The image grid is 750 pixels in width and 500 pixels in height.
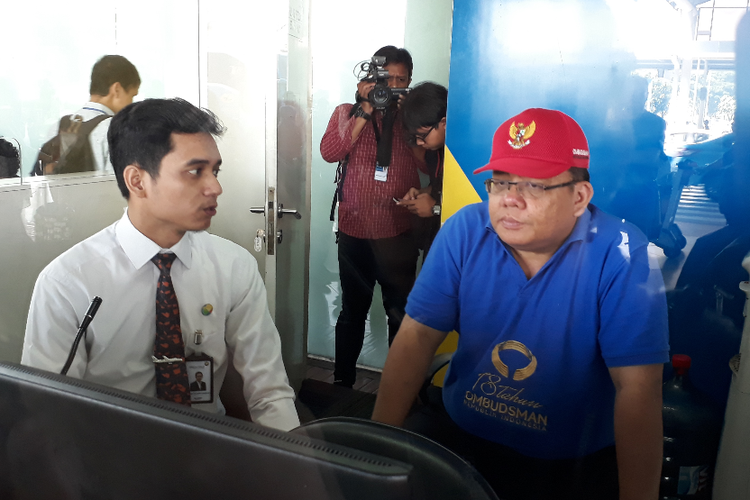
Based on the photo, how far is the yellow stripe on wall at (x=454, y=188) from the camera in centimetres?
133

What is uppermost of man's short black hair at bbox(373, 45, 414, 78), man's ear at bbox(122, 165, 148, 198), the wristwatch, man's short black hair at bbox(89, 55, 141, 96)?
man's short black hair at bbox(373, 45, 414, 78)

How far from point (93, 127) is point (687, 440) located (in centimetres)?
153

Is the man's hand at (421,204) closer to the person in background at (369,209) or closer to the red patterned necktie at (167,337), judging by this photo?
the person in background at (369,209)

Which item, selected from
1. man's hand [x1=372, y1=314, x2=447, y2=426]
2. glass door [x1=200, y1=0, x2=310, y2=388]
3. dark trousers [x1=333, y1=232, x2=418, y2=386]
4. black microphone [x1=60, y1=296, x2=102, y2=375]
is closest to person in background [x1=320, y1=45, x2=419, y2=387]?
dark trousers [x1=333, y1=232, x2=418, y2=386]

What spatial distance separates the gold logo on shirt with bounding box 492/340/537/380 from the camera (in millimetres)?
1189

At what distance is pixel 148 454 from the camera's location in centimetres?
50

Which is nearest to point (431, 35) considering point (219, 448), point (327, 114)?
point (327, 114)

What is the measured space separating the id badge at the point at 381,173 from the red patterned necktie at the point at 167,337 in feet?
2.00

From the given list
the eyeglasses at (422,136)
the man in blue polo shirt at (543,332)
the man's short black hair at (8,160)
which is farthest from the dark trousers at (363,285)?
the man's short black hair at (8,160)

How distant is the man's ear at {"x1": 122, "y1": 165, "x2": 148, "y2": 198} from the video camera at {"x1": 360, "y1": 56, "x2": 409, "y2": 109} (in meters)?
0.62

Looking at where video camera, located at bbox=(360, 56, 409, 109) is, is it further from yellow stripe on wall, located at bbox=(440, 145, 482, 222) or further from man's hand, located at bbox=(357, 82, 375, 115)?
yellow stripe on wall, located at bbox=(440, 145, 482, 222)

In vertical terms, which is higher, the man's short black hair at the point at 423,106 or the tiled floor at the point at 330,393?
the man's short black hair at the point at 423,106

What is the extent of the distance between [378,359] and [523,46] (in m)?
1.01

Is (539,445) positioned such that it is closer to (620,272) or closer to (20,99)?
(620,272)
